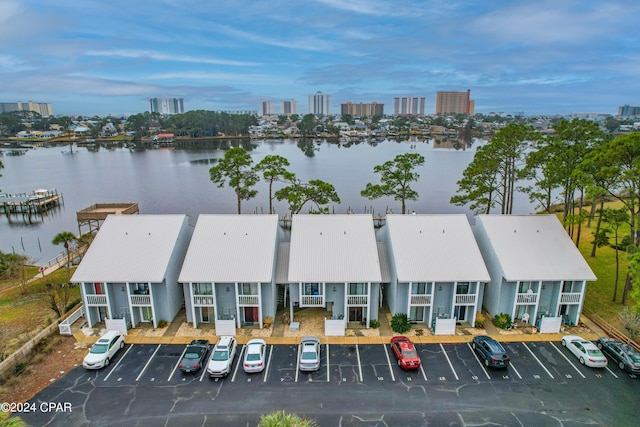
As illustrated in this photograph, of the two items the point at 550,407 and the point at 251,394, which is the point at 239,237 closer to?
the point at 251,394

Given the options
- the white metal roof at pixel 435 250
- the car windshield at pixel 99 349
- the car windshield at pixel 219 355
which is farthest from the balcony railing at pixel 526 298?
the car windshield at pixel 99 349

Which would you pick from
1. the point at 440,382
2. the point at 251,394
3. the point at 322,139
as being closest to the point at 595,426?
the point at 440,382

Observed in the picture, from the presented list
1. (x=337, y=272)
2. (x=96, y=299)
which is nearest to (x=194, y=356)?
(x=96, y=299)

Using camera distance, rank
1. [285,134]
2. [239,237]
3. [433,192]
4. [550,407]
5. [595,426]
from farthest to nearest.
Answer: [285,134] → [433,192] → [239,237] → [550,407] → [595,426]

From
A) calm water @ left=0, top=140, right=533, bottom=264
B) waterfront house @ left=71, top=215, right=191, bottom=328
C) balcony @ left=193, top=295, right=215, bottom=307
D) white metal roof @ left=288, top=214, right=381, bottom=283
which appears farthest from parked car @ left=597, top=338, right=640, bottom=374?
calm water @ left=0, top=140, right=533, bottom=264

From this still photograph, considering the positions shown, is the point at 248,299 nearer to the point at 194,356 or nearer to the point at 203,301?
the point at 203,301
